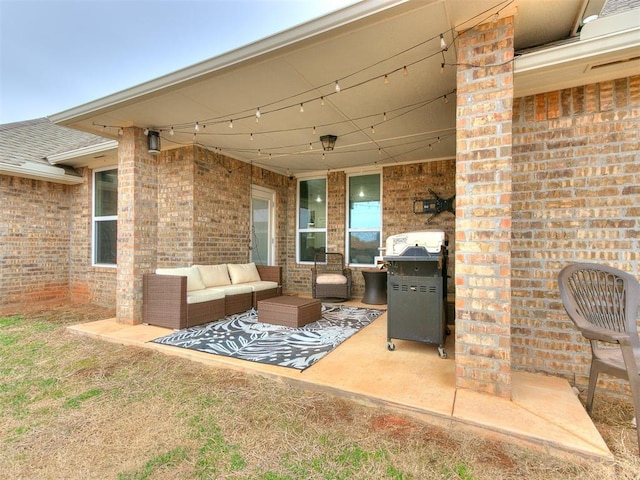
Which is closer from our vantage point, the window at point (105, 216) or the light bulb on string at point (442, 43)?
the light bulb on string at point (442, 43)

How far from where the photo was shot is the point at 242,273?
5320 mm

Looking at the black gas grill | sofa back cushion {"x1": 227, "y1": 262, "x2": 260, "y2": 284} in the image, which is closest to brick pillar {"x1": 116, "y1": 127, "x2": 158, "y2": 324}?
sofa back cushion {"x1": 227, "y1": 262, "x2": 260, "y2": 284}

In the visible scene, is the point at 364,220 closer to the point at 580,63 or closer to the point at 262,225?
the point at 262,225

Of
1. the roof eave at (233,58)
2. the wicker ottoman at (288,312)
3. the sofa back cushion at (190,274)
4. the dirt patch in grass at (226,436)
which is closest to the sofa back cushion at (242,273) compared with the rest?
the sofa back cushion at (190,274)

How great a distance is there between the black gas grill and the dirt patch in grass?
1.02 meters

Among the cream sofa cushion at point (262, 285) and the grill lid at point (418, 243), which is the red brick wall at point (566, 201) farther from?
the cream sofa cushion at point (262, 285)

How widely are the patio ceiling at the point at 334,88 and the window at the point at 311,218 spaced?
1.72 metres

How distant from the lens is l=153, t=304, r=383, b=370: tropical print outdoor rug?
3008 millimetres

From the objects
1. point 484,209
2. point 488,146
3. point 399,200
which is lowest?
point 484,209

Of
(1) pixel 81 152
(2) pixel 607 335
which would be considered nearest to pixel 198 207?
(1) pixel 81 152

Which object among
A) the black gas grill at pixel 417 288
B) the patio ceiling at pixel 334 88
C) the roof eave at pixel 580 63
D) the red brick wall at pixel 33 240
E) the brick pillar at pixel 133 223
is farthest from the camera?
the red brick wall at pixel 33 240

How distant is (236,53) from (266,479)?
3041 mm

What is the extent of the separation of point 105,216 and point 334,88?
5418 millimetres

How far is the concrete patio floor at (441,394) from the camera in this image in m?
1.76
